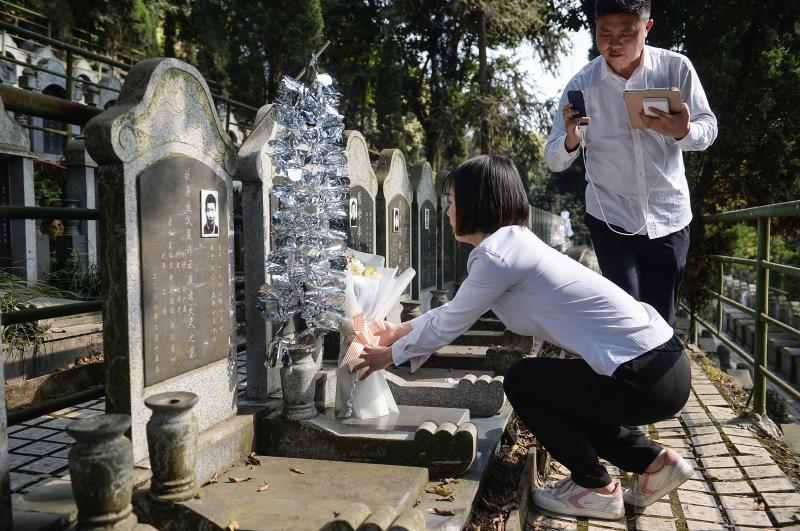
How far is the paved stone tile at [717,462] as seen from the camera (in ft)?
11.6

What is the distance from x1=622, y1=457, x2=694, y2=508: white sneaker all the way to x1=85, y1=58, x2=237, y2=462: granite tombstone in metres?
2.03

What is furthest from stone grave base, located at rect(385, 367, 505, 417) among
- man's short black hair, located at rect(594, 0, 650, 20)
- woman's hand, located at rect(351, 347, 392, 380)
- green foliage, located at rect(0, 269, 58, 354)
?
green foliage, located at rect(0, 269, 58, 354)

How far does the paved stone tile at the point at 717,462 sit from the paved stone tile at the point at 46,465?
11.9 ft

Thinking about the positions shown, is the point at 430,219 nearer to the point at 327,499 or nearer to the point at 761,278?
the point at 761,278

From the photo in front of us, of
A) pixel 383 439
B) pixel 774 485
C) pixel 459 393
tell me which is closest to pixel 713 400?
pixel 774 485

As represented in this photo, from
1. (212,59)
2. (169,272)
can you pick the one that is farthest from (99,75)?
(169,272)

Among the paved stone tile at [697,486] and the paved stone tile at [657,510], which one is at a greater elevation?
the paved stone tile at [697,486]

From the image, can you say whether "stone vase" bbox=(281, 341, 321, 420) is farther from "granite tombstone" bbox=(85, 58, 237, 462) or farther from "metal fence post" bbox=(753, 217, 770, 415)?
"metal fence post" bbox=(753, 217, 770, 415)

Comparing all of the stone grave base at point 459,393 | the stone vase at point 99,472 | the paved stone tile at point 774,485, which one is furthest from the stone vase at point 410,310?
the stone vase at point 99,472

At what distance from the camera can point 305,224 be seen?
369 centimetres

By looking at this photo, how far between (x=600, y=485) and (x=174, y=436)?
5.77 ft

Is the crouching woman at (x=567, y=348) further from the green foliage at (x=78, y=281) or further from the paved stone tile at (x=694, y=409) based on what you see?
the green foliage at (x=78, y=281)

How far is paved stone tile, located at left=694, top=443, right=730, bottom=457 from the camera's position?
12.2 feet

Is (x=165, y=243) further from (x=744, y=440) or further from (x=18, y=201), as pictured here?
(x=18, y=201)
